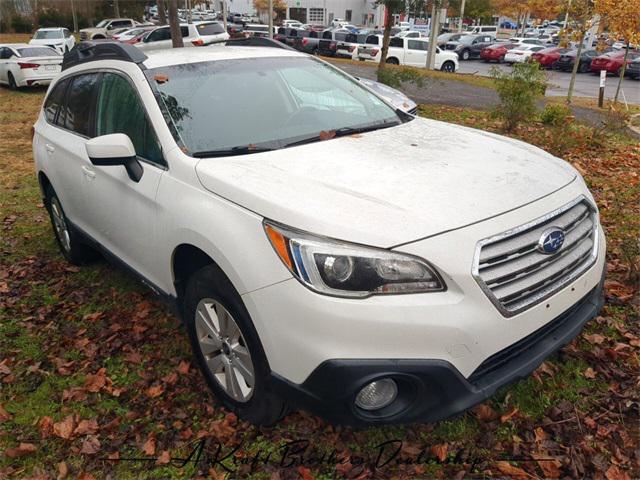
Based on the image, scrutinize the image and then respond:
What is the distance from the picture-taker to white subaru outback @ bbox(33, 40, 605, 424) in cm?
200

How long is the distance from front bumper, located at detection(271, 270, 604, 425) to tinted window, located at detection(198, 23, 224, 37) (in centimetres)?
2204

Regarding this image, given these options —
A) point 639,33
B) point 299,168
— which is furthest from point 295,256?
point 639,33

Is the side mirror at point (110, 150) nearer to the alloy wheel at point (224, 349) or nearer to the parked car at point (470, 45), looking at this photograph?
the alloy wheel at point (224, 349)

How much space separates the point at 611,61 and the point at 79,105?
96.4ft

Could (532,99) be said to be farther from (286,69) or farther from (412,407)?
(412,407)

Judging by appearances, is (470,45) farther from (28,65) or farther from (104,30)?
(28,65)

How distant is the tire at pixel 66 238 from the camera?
14.1ft

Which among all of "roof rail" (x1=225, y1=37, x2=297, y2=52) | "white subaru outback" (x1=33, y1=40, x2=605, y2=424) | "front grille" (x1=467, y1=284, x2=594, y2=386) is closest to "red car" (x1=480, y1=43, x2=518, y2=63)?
"roof rail" (x1=225, y1=37, x2=297, y2=52)

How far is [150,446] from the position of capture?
261 centimetres

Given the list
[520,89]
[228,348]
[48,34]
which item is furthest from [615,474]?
[48,34]

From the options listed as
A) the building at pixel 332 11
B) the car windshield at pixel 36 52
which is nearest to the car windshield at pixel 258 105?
the car windshield at pixel 36 52

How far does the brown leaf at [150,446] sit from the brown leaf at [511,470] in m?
1.68

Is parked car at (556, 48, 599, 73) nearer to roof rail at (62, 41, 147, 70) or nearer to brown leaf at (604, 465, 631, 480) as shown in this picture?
roof rail at (62, 41, 147, 70)

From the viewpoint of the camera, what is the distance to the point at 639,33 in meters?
11.7
